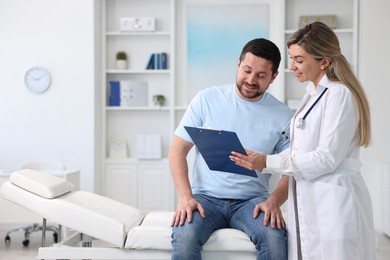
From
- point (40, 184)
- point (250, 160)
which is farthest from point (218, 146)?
point (40, 184)

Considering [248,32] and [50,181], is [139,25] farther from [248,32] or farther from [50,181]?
[50,181]

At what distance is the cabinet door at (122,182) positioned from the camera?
20.8ft

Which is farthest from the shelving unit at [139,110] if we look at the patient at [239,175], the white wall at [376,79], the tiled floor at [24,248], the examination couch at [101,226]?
the patient at [239,175]

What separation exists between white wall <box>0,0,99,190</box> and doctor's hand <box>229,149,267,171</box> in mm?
3815

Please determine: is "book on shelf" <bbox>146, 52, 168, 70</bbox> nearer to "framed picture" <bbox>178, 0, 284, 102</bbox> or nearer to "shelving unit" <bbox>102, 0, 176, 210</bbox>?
"shelving unit" <bbox>102, 0, 176, 210</bbox>

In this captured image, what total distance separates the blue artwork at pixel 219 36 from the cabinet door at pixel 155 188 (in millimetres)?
1041

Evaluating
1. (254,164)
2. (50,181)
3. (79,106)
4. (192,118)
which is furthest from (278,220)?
(79,106)

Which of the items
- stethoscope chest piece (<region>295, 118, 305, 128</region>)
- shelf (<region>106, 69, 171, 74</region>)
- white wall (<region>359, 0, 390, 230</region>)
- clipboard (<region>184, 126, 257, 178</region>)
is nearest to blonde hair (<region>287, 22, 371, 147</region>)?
stethoscope chest piece (<region>295, 118, 305, 128</region>)

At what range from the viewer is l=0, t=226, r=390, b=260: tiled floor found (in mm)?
4602

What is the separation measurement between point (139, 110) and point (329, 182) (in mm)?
4318

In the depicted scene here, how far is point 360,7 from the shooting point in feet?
19.9

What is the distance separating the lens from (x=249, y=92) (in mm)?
2801

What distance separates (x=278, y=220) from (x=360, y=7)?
4056 millimetres

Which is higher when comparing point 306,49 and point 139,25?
point 139,25
